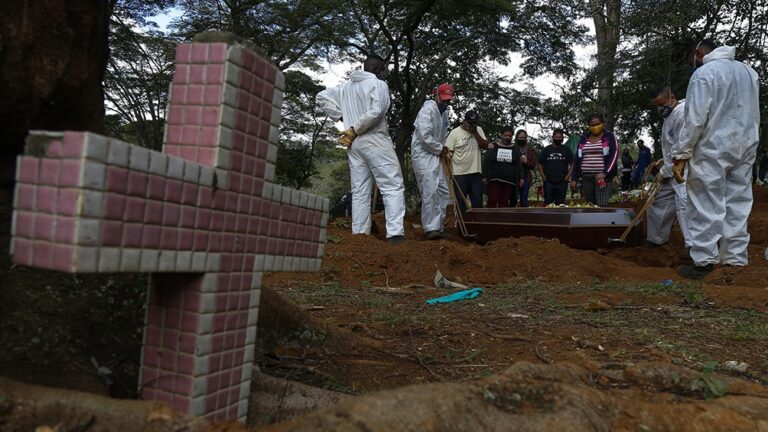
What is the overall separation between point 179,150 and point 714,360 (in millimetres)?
2386

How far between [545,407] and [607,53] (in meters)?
18.4

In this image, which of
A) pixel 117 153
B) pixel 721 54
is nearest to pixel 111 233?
pixel 117 153

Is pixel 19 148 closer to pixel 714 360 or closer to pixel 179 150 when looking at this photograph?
pixel 179 150

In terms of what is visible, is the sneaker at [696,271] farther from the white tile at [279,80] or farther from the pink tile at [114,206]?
the pink tile at [114,206]

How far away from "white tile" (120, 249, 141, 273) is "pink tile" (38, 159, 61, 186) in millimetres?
190

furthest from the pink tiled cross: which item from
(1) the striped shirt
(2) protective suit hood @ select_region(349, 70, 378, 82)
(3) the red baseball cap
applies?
(1) the striped shirt

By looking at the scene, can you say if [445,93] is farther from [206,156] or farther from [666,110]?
[206,156]

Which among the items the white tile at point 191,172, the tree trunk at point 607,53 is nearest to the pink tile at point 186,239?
the white tile at point 191,172

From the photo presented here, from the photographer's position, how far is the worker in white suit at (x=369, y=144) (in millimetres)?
7336

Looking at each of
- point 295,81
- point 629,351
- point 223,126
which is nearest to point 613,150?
point 629,351

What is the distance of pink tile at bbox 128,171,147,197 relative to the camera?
1273mm

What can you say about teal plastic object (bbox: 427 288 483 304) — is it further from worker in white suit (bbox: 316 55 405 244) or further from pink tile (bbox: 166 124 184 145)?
pink tile (bbox: 166 124 184 145)

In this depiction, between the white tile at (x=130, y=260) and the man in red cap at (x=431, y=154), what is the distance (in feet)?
A: 24.4

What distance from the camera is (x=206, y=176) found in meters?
1.47
